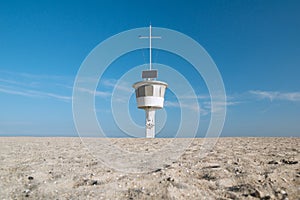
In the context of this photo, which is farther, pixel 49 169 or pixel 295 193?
pixel 49 169

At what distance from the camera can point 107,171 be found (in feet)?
16.6

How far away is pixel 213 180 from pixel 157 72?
67.5 feet

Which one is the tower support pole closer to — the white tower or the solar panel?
the white tower

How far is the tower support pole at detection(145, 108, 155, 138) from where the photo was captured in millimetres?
24422

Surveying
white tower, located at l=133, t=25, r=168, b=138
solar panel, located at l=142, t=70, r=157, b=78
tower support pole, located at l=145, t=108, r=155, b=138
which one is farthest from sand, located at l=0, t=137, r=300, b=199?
solar panel, located at l=142, t=70, r=157, b=78

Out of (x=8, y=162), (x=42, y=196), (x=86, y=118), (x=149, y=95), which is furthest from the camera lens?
(x=149, y=95)

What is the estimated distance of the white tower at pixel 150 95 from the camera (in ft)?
78.6

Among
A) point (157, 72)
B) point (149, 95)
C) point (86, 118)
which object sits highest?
point (157, 72)

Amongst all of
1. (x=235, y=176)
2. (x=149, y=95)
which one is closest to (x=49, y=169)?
(x=235, y=176)

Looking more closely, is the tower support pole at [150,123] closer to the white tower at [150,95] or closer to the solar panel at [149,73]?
the white tower at [150,95]

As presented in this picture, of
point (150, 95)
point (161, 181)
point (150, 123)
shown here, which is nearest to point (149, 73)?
point (150, 95)

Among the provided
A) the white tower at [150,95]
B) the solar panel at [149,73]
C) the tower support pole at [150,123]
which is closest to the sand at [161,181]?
the white tower at [150,95]

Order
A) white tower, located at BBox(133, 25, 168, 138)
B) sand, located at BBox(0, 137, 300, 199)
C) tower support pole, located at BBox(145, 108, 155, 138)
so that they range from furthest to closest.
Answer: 1. tower support pole, located at BBox(145, 108, 155, 138)
2. white tower, located at BBox(133, 25, 168, 138)
3. sand, located at BBox(0, 137, 300, 199)

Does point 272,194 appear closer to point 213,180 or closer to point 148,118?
point 213,180
